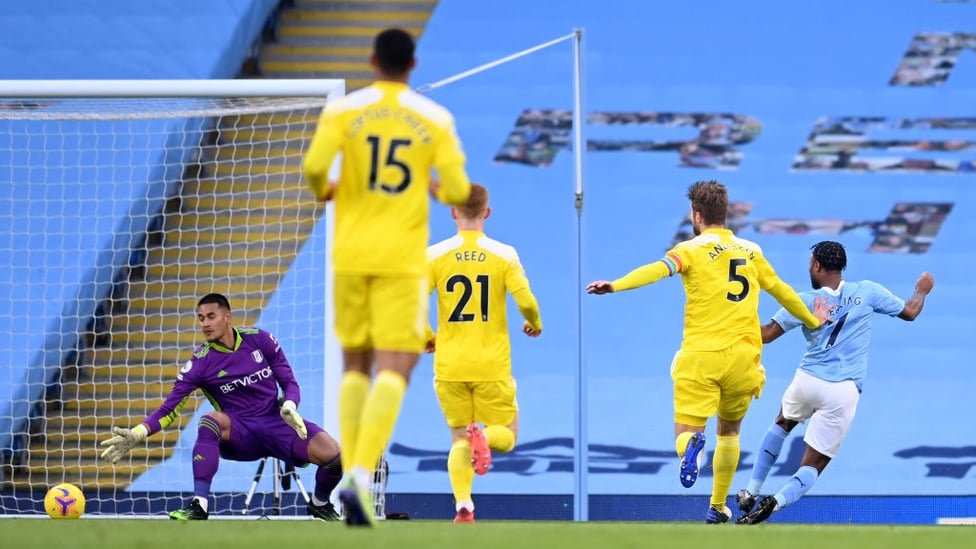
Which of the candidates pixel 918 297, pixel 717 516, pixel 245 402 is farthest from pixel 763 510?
pixel 245 402

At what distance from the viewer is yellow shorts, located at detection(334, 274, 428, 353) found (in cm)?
519

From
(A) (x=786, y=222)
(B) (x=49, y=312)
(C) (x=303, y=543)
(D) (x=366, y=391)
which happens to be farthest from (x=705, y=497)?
(C) (x=303, y=543)

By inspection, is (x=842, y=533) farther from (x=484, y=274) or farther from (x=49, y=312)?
(x=49, y=312)

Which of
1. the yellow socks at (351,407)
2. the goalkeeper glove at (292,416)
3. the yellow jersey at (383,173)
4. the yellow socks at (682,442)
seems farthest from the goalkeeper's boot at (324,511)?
the yellow jersey at (383,173)

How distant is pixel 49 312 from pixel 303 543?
854 cm

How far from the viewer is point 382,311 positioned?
5195 millimetres

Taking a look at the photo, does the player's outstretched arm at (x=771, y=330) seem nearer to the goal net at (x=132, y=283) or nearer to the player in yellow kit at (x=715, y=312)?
the player in yellow kit at (x=715, y=312)

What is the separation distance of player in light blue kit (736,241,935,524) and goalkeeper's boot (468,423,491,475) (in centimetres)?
196

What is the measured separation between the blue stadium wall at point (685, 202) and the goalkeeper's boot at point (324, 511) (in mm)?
3575

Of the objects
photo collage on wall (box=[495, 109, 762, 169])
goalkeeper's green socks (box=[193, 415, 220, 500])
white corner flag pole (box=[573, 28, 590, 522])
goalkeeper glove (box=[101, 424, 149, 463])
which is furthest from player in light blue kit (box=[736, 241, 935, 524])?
photo collage on wall (box=[495, 109, 762, 169])

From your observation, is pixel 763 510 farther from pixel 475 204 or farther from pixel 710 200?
Answer: pixel 475 204

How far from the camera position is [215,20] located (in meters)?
13.6

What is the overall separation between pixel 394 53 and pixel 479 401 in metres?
2.92

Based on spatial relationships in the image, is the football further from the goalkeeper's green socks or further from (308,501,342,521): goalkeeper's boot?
(308,501,342,521): goalkeeper's boot
